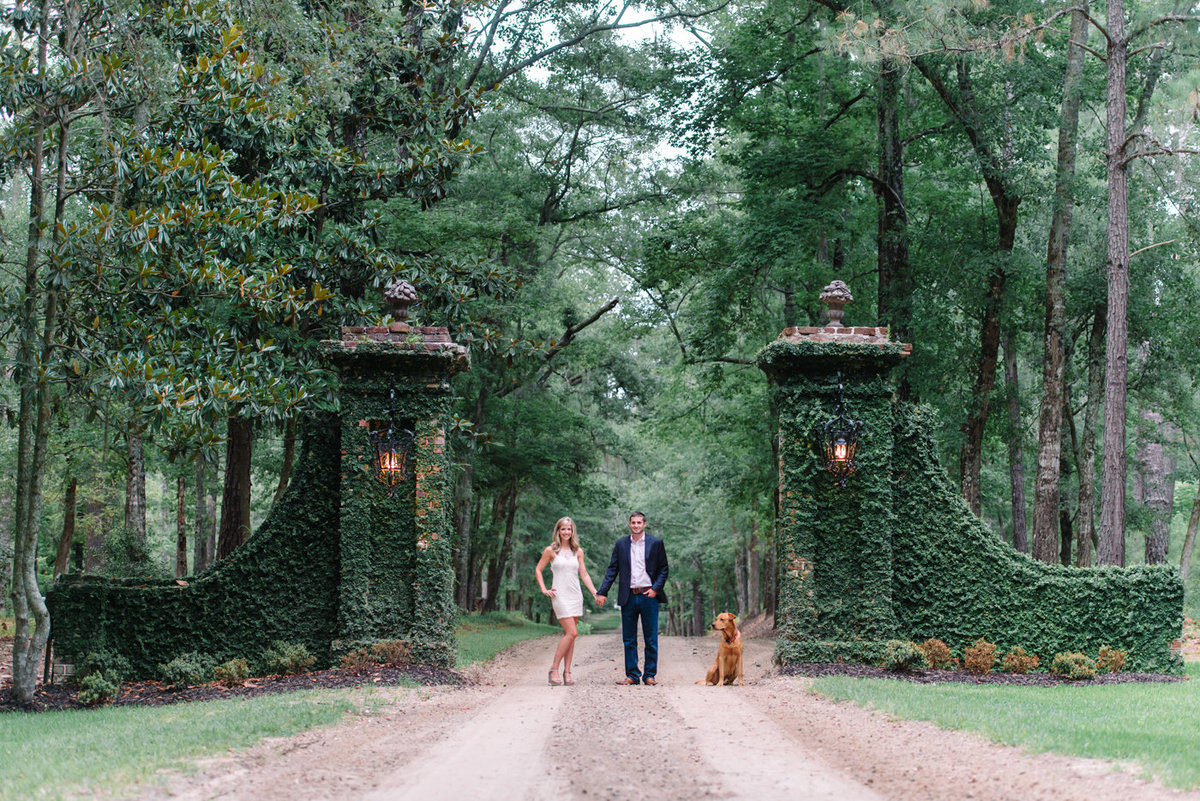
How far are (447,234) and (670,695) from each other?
11.2 m

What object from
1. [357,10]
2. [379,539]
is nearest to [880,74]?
[357,10]

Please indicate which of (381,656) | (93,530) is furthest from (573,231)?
(381,656)

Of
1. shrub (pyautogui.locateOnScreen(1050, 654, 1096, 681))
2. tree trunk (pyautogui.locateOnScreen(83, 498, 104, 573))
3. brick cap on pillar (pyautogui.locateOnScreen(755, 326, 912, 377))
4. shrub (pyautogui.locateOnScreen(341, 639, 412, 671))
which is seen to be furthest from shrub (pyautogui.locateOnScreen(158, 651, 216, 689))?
tree trunk (pyautogui.locateOnScreen(83, 498, 104, 573))

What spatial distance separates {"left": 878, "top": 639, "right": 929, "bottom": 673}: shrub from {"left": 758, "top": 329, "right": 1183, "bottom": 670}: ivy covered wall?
0.21 metres

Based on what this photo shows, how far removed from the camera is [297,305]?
11578 millimetres

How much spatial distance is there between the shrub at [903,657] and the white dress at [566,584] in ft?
11.1

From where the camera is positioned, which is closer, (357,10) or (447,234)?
(357,10)

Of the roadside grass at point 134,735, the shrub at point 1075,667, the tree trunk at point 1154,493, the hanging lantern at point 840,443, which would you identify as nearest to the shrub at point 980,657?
the shrub at point 1075,667

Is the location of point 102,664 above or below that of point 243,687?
above

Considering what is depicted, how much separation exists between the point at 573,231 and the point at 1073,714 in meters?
21.3

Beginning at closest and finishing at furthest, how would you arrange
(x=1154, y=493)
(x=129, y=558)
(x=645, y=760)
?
(x=645, y=760), (x=129, y=558), (x=1154, y=493)

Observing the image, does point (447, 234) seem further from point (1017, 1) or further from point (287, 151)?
point (1017, 1)

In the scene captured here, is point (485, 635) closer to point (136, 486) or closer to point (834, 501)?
point (136, 486)

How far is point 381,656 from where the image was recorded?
10.7 metres
